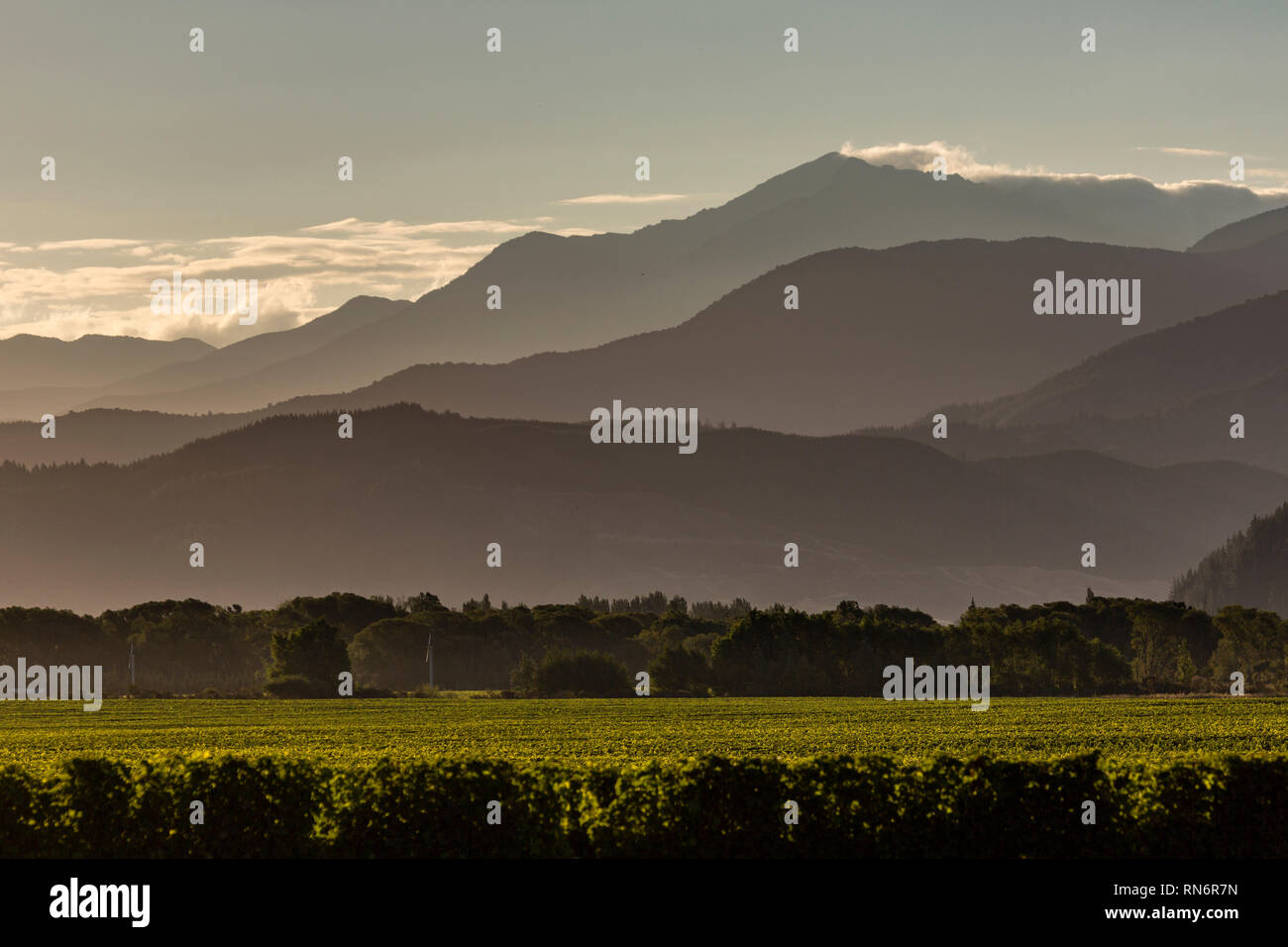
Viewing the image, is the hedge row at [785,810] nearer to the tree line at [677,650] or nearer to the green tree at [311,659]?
the tree line at [677,650]

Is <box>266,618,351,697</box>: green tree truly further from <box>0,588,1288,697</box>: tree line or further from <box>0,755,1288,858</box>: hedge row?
<box>0,755,1288,858</box>: hedge row

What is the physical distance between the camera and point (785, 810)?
118 feet

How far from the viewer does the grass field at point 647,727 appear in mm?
71500

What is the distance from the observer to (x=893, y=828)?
1433 inches

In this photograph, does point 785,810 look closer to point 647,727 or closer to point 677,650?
point 647,727

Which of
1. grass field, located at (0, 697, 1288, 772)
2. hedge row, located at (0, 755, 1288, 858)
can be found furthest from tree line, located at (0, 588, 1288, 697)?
hedge row, located at (0, 755, 1288, 858)

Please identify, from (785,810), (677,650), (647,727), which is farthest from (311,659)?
(785,810)

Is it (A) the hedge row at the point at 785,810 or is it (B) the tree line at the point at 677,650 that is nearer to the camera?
(A) the hedge row at the point at 785,810

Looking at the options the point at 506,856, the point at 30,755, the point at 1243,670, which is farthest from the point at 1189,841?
the point at 1243,670

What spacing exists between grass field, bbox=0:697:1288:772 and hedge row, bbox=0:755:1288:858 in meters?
18.4

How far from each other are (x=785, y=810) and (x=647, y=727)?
53977mm

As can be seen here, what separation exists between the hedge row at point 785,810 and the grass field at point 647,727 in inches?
726

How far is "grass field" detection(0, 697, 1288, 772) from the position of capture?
235 feet

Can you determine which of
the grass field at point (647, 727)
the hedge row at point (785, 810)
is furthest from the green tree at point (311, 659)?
the hedge row at point (785, 810)
